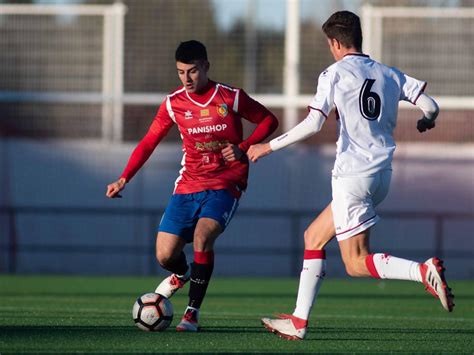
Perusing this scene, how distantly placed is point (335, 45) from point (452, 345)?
81.1 inches

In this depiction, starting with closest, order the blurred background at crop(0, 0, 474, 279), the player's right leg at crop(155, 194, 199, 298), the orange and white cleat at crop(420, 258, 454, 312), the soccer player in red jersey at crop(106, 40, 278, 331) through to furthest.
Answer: the orange and white cleat at crop(420, 258, 454, 312), the soccer player in red jersey at crop(106, 40, 278, 331), the player's right leg at crop(155, 194, 199, 298), the blurred background at crop(0, 0, 474, 279)

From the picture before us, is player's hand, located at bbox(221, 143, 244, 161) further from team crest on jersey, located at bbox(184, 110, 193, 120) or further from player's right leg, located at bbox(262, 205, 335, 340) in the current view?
player's right leg, located at bbox(262, 205, 335, 340)

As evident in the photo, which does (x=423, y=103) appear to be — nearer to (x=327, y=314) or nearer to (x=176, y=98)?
(x=176, y=98)

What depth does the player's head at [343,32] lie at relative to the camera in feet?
25.8

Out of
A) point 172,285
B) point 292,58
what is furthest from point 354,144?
point 292,58

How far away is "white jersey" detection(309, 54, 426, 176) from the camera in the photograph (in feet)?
25.4

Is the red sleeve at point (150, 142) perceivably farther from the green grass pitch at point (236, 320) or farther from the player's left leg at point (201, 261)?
the green grass pitch at point (236, 320)

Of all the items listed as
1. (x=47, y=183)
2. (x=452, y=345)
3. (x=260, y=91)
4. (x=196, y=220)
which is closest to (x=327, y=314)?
(x=196, y=220)

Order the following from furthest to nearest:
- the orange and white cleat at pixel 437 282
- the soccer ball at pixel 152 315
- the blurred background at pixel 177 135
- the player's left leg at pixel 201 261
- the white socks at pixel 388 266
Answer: the blurred background at pixel 177 135 → the player's left leg at pixel 201 261 → the soccer ball at pixel 152 315 → the white socks at pixel 388 266 → the orange and white cleat at pixel 437 282

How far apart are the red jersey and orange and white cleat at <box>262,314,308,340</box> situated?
1.41 m

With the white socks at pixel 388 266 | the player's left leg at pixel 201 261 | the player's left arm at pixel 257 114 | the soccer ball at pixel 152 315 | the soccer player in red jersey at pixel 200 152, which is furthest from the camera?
the player's left arm at pixel 257 114

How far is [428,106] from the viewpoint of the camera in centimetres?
795

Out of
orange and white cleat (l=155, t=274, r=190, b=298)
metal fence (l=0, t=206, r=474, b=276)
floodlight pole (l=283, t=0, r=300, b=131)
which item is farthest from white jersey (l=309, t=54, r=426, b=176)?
floodlight pole (l=283, t=0, r=300, b=131)

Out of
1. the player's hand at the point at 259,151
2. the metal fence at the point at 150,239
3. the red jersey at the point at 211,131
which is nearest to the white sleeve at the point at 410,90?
the player's hand at the point at 259,151
